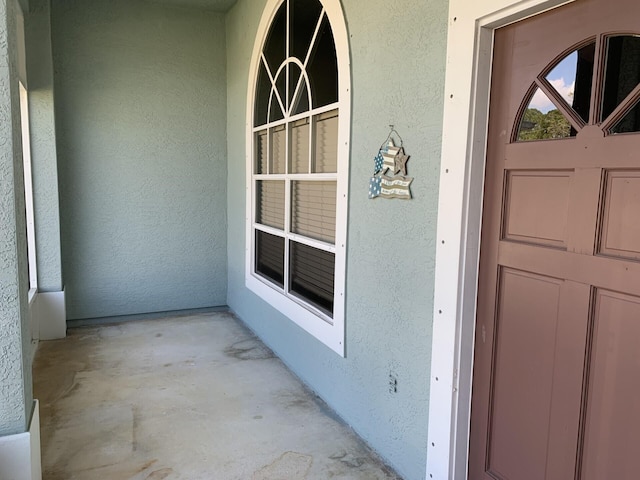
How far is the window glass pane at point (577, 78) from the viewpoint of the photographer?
1.51 m

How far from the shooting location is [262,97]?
4.23m

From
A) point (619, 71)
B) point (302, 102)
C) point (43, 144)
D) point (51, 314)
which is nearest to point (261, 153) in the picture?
point (302, 102)

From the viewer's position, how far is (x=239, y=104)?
4.74m

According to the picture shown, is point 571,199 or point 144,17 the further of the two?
point 144,17

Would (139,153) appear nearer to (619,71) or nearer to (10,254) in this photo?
(10,254)

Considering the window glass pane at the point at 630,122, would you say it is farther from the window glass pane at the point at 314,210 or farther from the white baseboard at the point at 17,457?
the white baseboard at the point at 17,457

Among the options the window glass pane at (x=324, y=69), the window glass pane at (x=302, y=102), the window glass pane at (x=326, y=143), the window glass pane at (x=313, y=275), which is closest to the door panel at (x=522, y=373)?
the window glass pane at (x=313, y=275)

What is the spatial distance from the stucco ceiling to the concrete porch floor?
10.8 ft

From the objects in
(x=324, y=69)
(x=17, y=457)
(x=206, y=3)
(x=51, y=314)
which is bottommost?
(x=51, y=314)

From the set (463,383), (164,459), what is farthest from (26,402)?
(463,383)

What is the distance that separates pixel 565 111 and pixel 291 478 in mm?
2014

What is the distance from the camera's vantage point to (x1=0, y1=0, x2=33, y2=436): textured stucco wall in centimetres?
183

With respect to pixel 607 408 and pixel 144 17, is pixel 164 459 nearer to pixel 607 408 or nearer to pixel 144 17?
pixel 607 408

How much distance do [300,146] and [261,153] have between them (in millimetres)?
910
